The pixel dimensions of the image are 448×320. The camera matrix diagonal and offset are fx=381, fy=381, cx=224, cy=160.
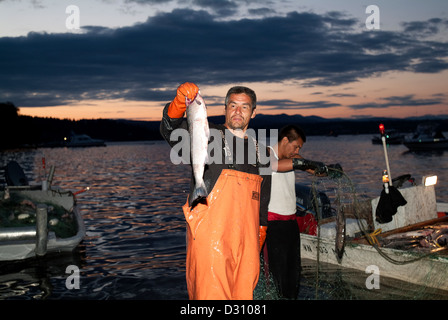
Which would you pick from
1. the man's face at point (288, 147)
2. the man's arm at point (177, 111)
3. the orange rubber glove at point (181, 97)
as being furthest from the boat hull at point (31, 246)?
the orange rubber glove at point (181, 97)

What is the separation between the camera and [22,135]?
356ft

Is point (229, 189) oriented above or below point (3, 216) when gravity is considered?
above

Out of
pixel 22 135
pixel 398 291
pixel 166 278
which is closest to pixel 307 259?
pixel 398 291

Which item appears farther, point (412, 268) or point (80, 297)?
point (80, 297)

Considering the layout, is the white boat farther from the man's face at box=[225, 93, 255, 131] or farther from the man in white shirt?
the man's face at box=[225, 93, 255, 131]

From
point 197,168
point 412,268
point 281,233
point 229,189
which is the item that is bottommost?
point 412,268

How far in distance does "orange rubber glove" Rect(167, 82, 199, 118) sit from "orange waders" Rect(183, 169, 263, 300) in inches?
30.1

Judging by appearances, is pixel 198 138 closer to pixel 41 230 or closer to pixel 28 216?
pixel 41 230

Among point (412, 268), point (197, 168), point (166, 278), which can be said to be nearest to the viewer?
point (197, 168)

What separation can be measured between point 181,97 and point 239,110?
0.73 metres

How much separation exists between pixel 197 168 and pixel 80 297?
7438mm

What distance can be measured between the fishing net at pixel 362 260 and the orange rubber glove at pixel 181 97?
156 inches

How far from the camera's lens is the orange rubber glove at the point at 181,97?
3.51m

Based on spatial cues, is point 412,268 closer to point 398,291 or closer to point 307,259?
point 398,291
